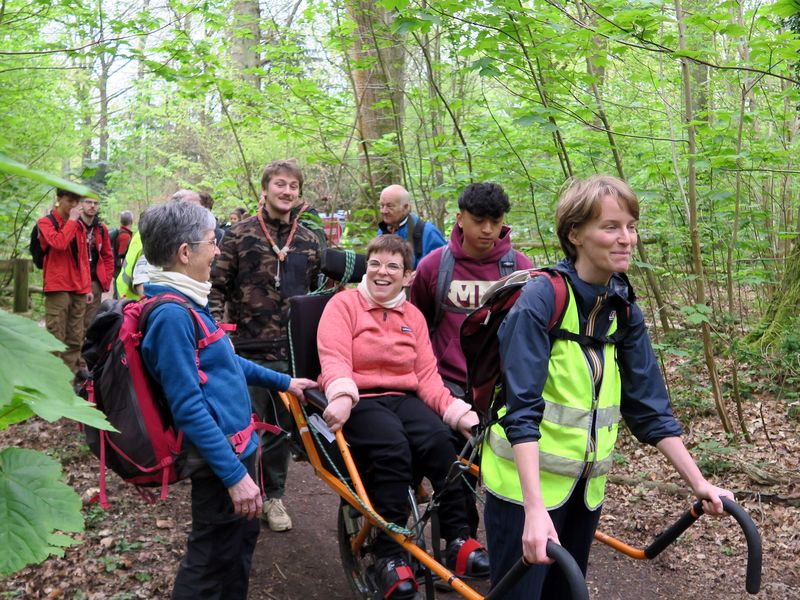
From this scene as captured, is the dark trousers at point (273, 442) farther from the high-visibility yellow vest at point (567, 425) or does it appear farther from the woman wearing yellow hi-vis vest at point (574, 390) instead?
the high-visibility yellow vest at point (567, 425)

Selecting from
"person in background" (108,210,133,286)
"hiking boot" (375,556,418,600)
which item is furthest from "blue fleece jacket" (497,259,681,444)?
"person in background" (108,210,133,286)

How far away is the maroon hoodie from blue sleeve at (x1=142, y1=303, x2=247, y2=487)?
1848mm

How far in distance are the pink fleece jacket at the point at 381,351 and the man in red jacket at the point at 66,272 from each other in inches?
213

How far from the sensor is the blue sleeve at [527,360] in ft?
7.49

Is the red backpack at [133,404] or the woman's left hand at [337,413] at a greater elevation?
the red backpack at [133,404]

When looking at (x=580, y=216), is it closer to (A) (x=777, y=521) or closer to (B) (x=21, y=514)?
(B) (x=21, y=514)

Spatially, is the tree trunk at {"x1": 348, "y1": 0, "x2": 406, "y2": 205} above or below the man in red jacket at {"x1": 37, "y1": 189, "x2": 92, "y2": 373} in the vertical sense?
above

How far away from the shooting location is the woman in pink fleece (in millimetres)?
3734

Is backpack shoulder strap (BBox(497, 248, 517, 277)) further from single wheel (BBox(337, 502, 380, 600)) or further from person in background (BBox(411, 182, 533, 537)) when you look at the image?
single wheel (BBox(337, 502, 380, 600))

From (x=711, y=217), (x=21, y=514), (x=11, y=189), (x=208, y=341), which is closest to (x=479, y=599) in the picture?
(x=208, y=341)

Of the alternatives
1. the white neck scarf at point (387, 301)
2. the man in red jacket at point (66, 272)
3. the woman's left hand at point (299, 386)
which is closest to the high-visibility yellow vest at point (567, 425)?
the woman's left hand at point (299, 386)

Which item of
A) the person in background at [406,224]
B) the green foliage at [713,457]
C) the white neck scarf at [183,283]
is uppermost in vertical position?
the person in background at [406,224]

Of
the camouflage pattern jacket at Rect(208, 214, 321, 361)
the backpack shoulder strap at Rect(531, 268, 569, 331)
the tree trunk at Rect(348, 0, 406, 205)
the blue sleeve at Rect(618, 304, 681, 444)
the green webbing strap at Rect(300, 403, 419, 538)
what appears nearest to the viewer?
the backpack shoulder strap at Rect(531, 268, 569, 331)

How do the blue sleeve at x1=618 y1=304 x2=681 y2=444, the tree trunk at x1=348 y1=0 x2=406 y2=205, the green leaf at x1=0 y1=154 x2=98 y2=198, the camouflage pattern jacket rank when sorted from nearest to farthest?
the green leaf at x1=0 y1=154 x2=98 y2=198 < the blue sleeve at x1=618 y1=304 x2=681 y2=444 < the camouflage pattern jacket < the tree trunk at x1=348 y1=0 x2=406 y2=205
